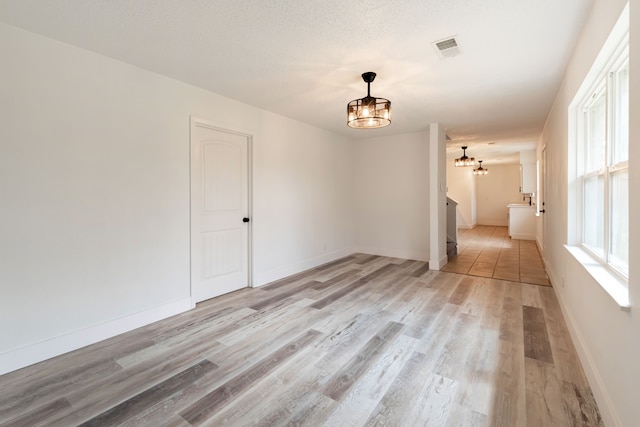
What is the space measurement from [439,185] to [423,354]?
3335mm

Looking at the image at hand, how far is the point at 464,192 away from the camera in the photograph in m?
11.5

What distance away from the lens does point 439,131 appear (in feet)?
16.5

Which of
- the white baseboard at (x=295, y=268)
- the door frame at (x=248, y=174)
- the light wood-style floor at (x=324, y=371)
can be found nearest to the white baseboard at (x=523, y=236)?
the white baseboard at (x=295, y=268)

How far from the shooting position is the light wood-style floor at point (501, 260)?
462cm

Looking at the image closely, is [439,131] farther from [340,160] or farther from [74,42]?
[74,42]

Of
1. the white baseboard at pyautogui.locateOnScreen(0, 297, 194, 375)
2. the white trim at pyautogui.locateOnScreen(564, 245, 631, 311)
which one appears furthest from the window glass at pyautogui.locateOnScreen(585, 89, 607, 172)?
the white baseboard at pyautogui.locateOnScreen(0, 297, 194, 375)

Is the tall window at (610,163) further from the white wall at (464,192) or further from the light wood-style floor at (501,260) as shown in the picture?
the white wall at (464,192)

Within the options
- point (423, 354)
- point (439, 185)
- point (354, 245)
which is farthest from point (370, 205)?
point (423, 354)

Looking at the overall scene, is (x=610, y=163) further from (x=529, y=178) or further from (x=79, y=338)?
(x=529, y=178)

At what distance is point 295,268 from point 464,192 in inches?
358

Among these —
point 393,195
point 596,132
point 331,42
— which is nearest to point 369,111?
point 331,42

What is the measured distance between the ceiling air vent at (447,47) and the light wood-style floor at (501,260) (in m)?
3.42

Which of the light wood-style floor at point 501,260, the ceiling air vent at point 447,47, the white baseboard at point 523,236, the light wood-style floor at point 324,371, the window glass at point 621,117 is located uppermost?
the ceiling air vent at point 447,47

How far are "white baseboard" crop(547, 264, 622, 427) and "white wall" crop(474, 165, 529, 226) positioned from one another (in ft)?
32.9
